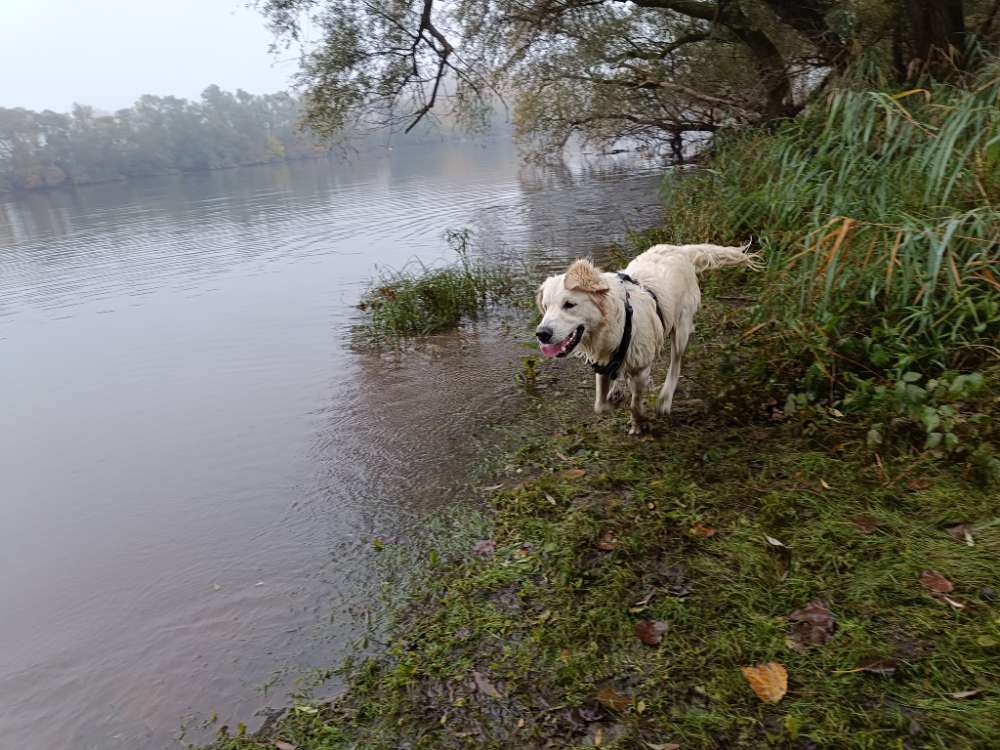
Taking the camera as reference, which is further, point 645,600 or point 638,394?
point 638,394

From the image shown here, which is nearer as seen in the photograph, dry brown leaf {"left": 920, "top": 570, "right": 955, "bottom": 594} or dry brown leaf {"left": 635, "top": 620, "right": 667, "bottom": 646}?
dry brown leaf {"left": 920, "top": 570, "right": 955, "bottom": 594}

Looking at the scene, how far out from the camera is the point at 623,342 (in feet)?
15.1

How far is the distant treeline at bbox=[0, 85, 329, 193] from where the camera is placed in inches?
2489

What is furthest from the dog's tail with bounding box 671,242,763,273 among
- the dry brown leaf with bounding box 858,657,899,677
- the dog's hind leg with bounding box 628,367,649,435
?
the dry brown leaf with bounding box 858,657,899,677

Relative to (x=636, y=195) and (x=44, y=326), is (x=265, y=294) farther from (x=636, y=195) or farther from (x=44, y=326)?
(x=636, y=195)

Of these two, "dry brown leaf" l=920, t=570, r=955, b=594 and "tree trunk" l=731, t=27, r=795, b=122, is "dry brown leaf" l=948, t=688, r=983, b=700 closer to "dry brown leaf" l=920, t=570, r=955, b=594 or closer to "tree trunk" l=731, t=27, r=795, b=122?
"dry brown leaf" l=920, t=570, r=955, b=594

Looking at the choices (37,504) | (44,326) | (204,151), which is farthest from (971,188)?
(204,151)

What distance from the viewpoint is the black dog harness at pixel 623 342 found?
180 inches

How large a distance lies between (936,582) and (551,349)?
8.41 feet

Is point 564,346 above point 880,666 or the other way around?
above

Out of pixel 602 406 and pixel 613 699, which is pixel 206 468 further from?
pixel 613 699

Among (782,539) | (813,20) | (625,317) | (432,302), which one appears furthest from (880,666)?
(813,20)

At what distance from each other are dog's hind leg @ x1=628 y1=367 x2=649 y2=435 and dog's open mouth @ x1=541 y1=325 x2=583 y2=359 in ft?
2.05

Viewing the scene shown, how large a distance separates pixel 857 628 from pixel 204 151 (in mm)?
83890
